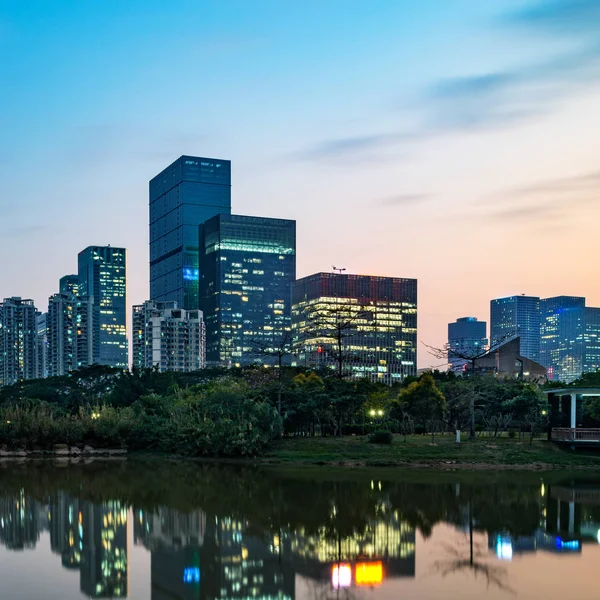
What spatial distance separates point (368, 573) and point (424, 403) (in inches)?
1185

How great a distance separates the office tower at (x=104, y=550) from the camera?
1722cm

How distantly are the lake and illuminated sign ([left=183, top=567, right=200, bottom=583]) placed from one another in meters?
0.02

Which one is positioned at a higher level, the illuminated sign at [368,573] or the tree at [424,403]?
the tree at [424,403]

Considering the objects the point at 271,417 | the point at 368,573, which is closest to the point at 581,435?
the point at 271,417

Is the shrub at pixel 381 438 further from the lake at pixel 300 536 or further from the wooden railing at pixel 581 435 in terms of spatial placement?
the wooden railing at pixel 581 435

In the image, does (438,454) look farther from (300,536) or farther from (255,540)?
(255,540)

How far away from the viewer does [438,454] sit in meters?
39.9

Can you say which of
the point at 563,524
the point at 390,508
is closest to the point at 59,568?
the point at 390,508

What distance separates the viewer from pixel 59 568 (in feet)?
62.2

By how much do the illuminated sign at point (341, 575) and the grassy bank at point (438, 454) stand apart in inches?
814

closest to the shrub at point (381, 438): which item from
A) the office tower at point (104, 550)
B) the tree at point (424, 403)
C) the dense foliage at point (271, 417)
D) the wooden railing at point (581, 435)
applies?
the dense foliage at point (271, 417)

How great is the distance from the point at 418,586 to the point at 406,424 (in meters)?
30.5

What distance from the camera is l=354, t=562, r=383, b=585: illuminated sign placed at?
1756cm

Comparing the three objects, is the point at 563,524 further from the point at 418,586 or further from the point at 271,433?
the point at 271,433
